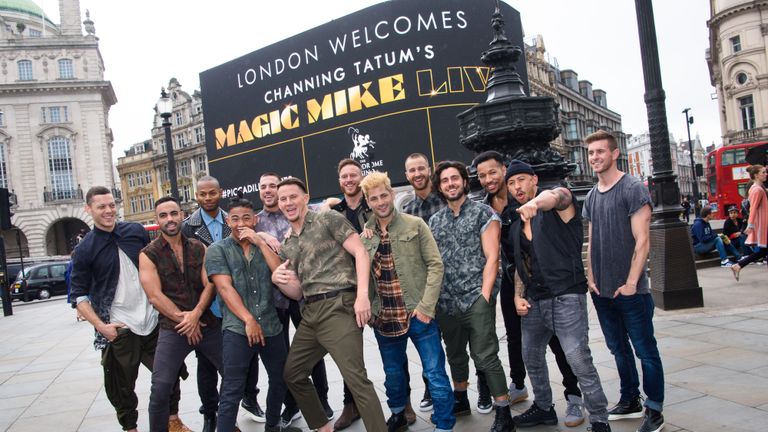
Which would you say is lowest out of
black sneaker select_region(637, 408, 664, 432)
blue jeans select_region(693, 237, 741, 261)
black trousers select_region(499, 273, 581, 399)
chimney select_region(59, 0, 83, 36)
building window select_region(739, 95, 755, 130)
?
black sneaker select_region(637, 408, 664, 432)

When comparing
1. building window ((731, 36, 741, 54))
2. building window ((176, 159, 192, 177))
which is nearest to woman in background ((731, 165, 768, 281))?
building window ((731, 36, 741, 54))

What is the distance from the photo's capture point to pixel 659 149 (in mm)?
7309

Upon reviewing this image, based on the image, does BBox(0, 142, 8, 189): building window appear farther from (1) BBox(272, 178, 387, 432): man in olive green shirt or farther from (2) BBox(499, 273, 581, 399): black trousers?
(2) BBox(499, 273, 581, 399): black trousers

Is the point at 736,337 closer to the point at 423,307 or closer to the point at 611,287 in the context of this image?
the point at 611,287

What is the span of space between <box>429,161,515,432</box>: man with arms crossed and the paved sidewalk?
444 millimetres

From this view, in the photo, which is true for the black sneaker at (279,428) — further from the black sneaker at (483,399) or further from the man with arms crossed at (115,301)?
the black sneaker at (483,399)

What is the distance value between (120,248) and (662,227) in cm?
625

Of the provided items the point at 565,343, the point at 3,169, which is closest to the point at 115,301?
the point at 565,343

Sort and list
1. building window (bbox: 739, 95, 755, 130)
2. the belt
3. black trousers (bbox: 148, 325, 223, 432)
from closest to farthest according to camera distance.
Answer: the belt < black trousers (bbox: 148, 325, 223, 432) < building window (bbox: 739, 95, 755, 130)

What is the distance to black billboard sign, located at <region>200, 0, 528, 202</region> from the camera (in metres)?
18.3

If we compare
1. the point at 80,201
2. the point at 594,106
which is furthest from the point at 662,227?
the point at 594,106

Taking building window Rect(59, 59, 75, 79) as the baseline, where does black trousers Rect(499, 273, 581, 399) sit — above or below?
below

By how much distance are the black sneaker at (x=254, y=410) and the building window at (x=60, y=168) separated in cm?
4894

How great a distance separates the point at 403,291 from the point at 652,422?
1.75m
